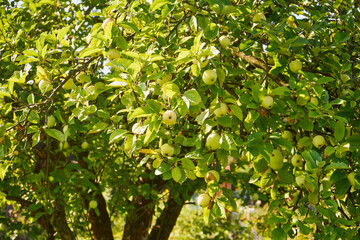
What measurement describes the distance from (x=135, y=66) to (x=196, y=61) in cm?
27

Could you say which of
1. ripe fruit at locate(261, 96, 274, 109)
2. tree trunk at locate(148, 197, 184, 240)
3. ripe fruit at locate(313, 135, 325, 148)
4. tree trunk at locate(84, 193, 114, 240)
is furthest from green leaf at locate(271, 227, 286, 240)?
tree trunk at locate(84, 193, 114, 240)

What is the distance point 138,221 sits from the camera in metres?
4.70

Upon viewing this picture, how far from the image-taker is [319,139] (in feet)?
5.86

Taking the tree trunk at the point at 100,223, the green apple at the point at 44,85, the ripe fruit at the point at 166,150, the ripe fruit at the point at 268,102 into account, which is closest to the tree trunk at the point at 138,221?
the tree trunk at the point at 100,223

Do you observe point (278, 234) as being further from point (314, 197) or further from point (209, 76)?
point (209, 76)

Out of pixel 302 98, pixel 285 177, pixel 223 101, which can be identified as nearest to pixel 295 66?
pixel 302 98

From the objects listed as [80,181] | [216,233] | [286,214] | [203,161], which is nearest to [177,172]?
[203,161]

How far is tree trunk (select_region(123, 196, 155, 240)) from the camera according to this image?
4511 millimetres

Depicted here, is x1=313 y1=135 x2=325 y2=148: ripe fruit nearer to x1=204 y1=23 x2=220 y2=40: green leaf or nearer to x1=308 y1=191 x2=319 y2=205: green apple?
x1=308 y1=191 x2=319 y2=205: green apple

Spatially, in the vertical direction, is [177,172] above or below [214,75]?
below

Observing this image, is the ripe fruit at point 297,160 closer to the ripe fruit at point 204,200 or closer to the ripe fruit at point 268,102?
the ripe fruit at point 268,102

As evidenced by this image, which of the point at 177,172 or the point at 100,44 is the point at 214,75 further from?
the point at 100,44

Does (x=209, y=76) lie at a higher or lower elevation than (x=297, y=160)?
higher

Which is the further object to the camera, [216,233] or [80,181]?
[216,233]
